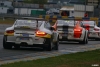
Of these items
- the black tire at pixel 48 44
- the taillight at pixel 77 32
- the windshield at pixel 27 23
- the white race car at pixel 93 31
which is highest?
the windshield at pixel 27 23

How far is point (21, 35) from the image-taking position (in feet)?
58.4

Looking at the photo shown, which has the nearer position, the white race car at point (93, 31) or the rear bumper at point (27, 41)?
the rear bumper at point (27, 41)

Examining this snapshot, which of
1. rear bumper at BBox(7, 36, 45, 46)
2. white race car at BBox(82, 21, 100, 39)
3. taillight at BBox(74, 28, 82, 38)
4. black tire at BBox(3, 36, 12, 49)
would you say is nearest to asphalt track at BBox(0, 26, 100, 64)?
black tire at BBox(3, 36, 12, 49)

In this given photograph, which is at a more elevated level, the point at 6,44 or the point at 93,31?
the point at 6,44

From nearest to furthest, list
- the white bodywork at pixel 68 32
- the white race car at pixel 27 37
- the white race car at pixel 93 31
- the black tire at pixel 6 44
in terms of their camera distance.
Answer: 1. the white race car at pixel 27 37
2. the black tire at pixel 6 44
3. the white bodywork at pixel 68 32
4. the white race car at pixel 93 31

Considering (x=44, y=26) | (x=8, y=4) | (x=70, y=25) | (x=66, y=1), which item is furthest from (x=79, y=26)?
(x=66, y=1)

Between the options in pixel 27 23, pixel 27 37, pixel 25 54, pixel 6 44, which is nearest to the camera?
pixel 25 54

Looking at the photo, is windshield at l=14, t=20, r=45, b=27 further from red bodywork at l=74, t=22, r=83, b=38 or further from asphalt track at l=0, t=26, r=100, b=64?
red bodywork at l=74, t=22, r=83, b=38

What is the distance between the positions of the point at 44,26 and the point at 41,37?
0.92 m

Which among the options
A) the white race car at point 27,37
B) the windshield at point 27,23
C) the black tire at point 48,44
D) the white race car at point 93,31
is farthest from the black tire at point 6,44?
the white race car at point 93,31

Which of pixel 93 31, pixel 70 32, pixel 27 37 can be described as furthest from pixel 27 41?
pixel 93 31

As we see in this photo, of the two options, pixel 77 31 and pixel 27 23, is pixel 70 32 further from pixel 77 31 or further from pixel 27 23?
pixel 27 23

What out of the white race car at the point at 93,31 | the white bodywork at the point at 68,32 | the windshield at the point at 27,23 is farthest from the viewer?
the white race car at the point at 93,31

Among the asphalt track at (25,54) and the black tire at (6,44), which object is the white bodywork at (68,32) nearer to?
the asphalt track at (25,54)
